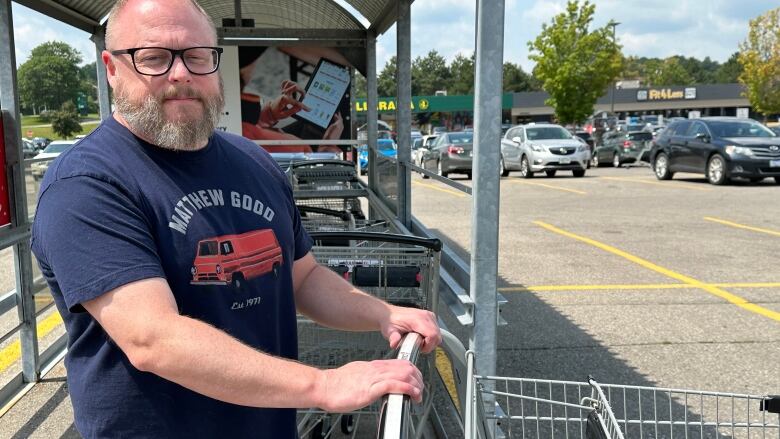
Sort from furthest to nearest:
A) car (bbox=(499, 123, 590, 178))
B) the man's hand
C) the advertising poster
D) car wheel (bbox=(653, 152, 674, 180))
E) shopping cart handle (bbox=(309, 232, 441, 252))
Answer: car (bbox=(499, 123, 590, 178))
car wheel (bbox=(653, 152, 674, 180))
the advertising poster
shopping cart handle (bbox=(309, 232, 441, 252))
the man's hand

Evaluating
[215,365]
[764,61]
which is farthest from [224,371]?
→ [764,61]

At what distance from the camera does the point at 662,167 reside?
18328mm

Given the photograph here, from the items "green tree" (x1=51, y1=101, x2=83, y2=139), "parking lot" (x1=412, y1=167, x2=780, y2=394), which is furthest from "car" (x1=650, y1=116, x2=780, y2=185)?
"green tree" (x1=51, y1=101, x2=83, y2=139)

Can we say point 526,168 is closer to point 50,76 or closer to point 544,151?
point 544,151

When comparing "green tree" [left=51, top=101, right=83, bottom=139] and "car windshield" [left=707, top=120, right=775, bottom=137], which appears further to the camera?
"car windshield" [left=707, top=120, right=775, bottom=137]

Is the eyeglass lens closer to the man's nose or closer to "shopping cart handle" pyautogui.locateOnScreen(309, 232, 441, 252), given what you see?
the man's nose

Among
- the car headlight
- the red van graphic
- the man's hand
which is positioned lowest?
the car headlight

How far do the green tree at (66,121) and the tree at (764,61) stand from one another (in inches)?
1738

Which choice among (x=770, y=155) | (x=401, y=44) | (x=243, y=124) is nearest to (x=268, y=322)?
(x=401, y=44)

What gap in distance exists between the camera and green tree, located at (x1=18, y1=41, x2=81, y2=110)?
4.58 m

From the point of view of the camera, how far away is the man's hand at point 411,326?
1.72 meters

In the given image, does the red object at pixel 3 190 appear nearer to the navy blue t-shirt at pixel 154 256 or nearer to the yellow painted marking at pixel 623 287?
the navy blue t-shirt at pixel 154 256

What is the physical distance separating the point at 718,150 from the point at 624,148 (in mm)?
9349

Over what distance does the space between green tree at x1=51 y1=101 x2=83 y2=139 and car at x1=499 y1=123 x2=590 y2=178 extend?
16176mm
